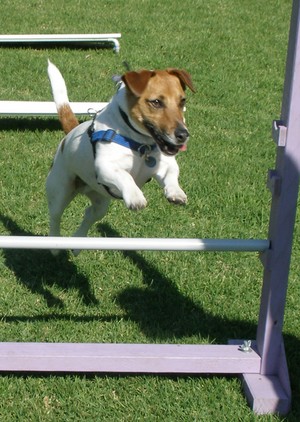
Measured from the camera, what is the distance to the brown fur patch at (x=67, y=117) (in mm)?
5082

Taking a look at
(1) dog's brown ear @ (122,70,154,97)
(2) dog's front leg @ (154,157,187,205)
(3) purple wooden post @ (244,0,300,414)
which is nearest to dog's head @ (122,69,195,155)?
(1) dog's brown ear @ (122,70,154,97)

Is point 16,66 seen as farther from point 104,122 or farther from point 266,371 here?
point 266,371

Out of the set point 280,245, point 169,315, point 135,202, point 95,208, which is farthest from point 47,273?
point 280,245

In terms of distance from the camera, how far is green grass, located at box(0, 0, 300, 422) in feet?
12.6

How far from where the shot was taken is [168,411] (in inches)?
146

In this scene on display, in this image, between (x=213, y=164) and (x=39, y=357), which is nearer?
(x=39, y=357)

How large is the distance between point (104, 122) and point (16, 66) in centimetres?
624

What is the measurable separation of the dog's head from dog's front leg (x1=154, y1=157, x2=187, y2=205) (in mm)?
169

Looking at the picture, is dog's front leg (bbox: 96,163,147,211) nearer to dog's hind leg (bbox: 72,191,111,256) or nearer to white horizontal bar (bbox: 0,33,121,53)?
dog's hind leg (bbox: 72,191,111,256)

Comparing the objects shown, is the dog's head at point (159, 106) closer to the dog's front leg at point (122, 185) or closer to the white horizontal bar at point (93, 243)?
the dog's front leg at point (122, 185)

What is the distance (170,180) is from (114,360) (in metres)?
0.98

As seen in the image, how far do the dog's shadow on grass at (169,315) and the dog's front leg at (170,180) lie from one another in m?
0.84

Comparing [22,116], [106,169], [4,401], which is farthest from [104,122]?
[22,116]

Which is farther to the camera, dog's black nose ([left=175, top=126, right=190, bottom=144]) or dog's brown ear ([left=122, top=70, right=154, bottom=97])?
dog's brown ear ([left=122, top=70, right=154, bottom=97])
